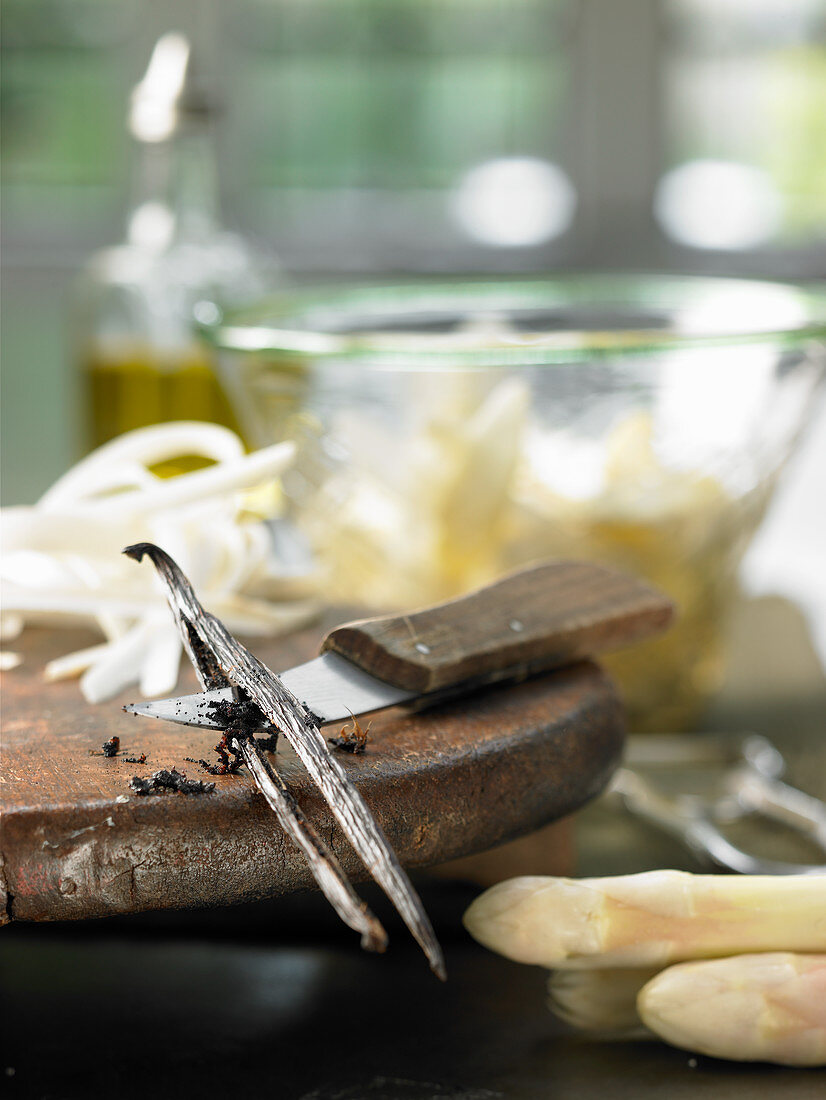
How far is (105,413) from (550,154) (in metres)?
1.68

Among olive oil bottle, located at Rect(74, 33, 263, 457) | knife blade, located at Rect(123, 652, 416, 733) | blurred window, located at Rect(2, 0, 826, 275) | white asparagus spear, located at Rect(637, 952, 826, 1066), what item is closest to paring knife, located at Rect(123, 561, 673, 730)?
knife blade, located at Rect(123, 652, 416, 733)

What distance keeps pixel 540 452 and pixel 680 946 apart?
0.26m

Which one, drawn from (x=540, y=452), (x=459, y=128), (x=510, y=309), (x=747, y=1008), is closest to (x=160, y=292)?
(x=510, y=309)

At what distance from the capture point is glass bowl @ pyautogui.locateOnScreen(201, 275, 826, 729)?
51 centimetres

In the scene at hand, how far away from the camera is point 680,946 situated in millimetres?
316

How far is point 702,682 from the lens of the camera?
588 millimetres

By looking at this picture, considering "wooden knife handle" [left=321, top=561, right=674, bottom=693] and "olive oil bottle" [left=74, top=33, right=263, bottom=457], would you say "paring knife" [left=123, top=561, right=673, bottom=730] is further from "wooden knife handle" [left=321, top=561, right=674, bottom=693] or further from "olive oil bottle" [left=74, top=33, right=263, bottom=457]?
"olive oil bottle" [left=74, top=33, right=263, bottom=457]

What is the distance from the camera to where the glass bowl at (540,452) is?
0.51 m

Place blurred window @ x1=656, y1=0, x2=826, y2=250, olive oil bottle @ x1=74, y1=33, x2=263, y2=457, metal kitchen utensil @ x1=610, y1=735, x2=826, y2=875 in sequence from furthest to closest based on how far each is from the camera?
blurred window @ x1=656, y1=0, x2=826, y2=250 < olive oil bottle @ x1=74, y1=33, x2=263, y2=457 < metal kitchen utensil @ x1=610, y1=735, x2=826, y2=875

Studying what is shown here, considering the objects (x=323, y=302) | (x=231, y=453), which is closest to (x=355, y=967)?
(x=231, y=453)

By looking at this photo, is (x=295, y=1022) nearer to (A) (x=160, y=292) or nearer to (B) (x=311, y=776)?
(B) (x=311, y=776)

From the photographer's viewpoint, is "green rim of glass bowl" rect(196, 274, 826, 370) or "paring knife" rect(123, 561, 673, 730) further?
"green rim of glass bowl" rect(196, 274, 826, 370)

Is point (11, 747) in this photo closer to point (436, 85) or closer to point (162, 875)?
point (162, 875)

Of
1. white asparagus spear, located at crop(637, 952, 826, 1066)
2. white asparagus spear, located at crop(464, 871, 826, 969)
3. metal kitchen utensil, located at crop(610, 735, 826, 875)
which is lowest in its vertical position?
metal kitchen utensil, located at crop(610, 735, 826, 875)
